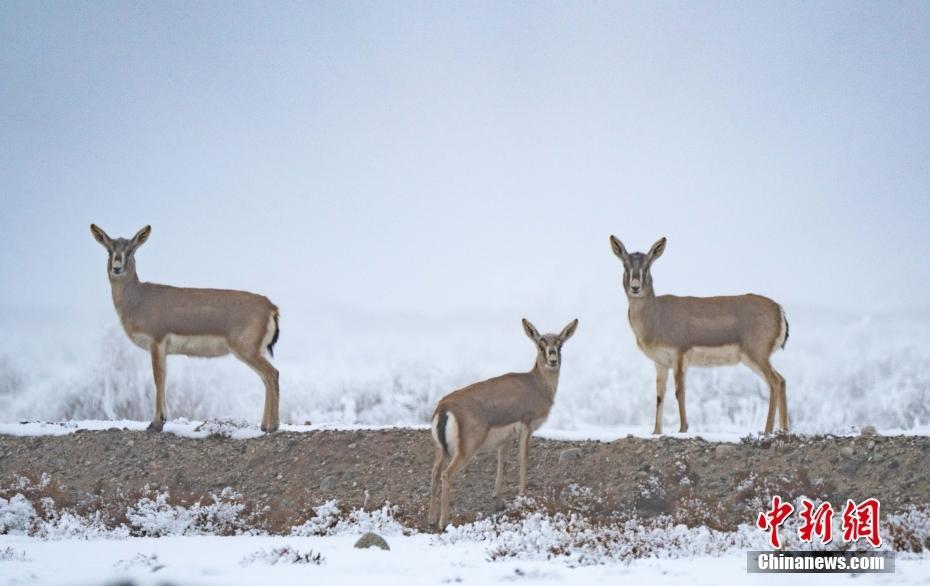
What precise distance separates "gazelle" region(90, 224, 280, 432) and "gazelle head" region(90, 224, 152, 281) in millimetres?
19

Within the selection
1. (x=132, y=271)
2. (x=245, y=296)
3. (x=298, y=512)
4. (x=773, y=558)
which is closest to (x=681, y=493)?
(x=773, y=558)

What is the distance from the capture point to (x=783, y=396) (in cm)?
1864

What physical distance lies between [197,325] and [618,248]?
Result: 801 cm

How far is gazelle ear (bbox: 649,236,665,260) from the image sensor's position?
739 inches

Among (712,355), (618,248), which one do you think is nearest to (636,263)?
(618,248)

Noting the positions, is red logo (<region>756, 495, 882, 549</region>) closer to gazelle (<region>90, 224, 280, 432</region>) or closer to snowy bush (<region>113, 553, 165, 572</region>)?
snowy bush (<region>113, 553, 165, 572</region>)

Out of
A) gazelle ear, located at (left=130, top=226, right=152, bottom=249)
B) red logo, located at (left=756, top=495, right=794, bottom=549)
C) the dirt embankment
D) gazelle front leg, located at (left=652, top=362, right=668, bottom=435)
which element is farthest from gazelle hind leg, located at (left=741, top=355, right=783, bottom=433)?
gazelle ear, located at (left=130, top=226, right=152, bottom=249)

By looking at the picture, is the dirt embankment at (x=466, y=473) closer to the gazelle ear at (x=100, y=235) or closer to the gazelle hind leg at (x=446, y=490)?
the gazelle hind leg at (x=446, y=490)

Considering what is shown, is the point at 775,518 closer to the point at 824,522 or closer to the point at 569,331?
the point at 824,522

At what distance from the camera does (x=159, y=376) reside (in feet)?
65.2

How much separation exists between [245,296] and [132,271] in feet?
7.89

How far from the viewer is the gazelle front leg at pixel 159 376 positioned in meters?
19.9

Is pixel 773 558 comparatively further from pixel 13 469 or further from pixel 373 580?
pixel 13 469

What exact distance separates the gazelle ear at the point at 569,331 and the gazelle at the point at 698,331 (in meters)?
2.74
